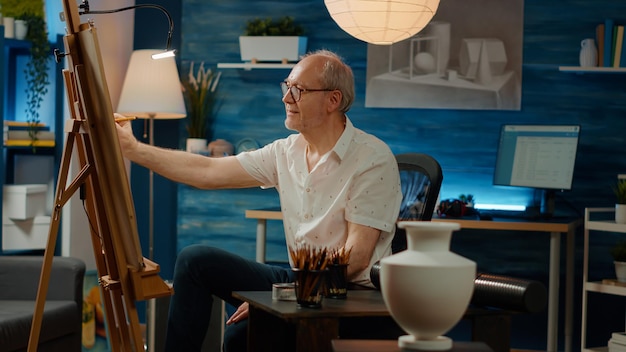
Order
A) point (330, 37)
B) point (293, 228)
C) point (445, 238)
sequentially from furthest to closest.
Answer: point (330, 37) < point (293, 228) < point (445, 238)

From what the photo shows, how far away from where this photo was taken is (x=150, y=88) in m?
4.86

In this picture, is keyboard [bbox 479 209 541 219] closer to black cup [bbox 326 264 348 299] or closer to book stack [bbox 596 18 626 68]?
book stack [bbox 596 18 626 68]

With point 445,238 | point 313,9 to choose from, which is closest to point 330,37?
point 313,9

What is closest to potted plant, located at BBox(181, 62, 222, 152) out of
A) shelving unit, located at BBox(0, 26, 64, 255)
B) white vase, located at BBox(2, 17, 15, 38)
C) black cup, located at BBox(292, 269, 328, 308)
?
shelving unit, located at BBox(0, 26, 64, 255)

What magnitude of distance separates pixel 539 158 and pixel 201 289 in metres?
2.73

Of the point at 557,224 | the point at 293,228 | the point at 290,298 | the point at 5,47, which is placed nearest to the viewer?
the point at 290,298

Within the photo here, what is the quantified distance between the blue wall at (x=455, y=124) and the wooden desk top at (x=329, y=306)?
2882 mm

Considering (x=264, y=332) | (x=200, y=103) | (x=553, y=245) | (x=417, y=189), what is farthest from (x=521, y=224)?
(x=264, y=332)

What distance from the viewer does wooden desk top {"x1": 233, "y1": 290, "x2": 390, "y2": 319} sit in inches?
77.3

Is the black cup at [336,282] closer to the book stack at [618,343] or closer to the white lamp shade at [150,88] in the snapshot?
the book stack at [618,343]

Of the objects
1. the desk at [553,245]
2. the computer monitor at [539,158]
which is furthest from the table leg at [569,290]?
the computer monitor at [539,158]

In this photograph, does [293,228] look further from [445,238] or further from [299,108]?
[445,238]

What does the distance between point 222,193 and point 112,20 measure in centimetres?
120

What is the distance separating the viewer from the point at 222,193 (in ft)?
17.7
